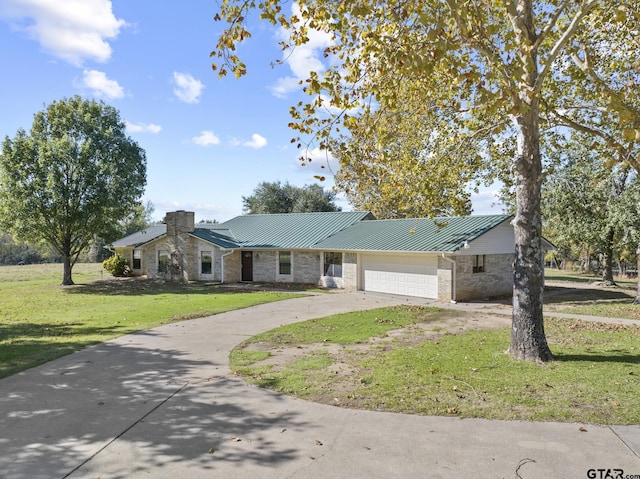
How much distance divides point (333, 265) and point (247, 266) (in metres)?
6.46

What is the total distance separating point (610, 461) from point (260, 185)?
44.6m

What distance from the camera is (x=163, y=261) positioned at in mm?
30062

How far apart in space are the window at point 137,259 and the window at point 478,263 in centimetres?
2494

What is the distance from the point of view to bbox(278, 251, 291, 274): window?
88.3ft

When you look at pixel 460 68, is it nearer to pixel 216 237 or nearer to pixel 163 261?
pixel 216 237

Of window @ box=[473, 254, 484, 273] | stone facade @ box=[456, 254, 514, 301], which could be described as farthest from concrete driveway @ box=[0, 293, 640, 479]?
window @ box=[473, 254, 484, 273]

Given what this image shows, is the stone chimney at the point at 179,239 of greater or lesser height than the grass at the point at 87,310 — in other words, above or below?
above

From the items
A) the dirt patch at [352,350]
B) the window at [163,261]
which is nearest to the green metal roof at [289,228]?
the window at [163,261]

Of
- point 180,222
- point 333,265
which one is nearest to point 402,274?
point 333,265

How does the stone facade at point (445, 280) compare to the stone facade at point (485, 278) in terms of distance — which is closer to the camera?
the stone facade at point (445, 280)

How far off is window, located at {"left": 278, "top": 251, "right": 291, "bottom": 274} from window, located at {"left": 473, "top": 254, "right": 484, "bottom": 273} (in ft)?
37.2

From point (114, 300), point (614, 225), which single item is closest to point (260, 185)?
point (114, 300)

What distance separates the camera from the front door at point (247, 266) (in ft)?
→ 92.5

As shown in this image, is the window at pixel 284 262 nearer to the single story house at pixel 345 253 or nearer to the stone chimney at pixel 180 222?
the single story house at pixel 345 253
